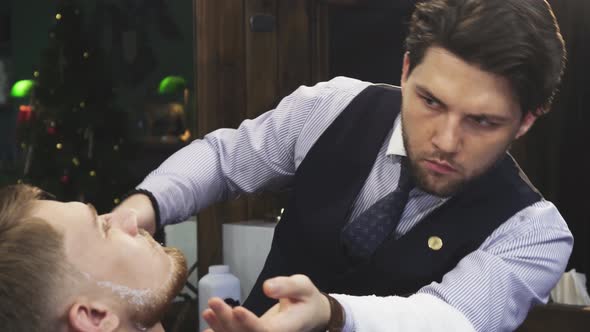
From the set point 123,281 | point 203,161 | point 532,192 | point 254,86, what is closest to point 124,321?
point 123,281

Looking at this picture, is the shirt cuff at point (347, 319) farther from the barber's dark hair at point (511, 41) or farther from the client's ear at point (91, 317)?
the barber's dark hair at point (511, 41)

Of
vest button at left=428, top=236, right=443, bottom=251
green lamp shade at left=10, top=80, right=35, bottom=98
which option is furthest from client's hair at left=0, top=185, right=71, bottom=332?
green lamp shade at left=10, top=80, right=35, bottom=98

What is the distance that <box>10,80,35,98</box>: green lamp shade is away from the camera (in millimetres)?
6417

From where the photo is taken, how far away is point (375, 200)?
1.93 metres

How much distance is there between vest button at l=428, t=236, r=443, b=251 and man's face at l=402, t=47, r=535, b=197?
115mm

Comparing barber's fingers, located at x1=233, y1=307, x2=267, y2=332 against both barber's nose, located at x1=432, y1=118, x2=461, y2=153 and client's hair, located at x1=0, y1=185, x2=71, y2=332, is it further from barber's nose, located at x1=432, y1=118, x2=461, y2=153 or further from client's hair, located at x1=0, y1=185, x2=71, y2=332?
barber's nose, located at x1=432, y1=118, x2=461, y2=153

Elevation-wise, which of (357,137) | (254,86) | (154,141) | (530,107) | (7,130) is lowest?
(7,130)

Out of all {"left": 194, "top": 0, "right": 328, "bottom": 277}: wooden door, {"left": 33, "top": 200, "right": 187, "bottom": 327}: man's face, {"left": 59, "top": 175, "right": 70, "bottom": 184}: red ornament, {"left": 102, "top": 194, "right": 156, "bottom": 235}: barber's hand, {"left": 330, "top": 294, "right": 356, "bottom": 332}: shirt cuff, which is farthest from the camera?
{"left": 59, "top": 175, "right": 70, "bottom": 184}: red ornament

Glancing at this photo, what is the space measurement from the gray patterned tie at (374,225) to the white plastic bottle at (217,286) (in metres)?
1.68

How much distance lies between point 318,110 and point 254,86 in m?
1.79

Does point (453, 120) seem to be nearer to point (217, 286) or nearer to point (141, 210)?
point (141, 210)

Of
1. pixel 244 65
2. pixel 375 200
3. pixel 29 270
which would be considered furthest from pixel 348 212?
pixel 244 65

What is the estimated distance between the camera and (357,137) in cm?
197

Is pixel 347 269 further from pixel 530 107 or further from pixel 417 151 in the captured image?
pixel 530 107
